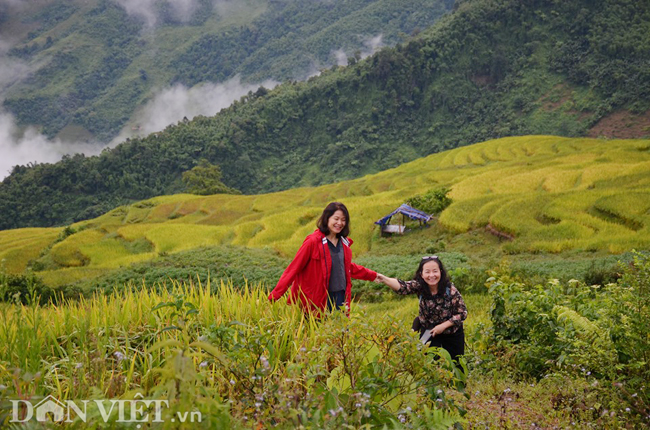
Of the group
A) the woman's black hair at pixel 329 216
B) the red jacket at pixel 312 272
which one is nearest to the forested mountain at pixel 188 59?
the woman's black hair at pixel 329 216

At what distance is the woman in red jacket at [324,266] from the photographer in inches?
178

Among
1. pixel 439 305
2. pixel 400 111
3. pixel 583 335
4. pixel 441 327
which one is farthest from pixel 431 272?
pixel 400 111

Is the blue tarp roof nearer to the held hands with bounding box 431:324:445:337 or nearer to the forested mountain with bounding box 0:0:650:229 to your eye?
the held hands with bounding box 431:324:445:337

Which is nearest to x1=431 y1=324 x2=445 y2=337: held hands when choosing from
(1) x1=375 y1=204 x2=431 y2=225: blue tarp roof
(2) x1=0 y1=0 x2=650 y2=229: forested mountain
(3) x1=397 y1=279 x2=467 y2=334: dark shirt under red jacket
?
(3) x1=397 y1=279 x2=467 y2=334: dark shirt under red jacket

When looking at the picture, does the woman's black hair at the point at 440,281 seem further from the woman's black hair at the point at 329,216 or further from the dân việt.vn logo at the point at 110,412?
the dân việt.vn logo at the point at 110,412

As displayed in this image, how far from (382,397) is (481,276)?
7460mm

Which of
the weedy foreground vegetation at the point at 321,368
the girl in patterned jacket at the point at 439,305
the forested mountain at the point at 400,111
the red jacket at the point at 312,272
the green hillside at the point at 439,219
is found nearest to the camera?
the weedy foreground vegetation at the point at 321,368

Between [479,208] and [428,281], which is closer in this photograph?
[428,281]

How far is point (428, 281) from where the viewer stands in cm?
432

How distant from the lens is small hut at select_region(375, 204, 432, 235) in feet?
56.6

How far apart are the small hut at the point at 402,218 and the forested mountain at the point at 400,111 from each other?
50.0 m

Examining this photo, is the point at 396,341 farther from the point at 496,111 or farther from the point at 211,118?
the point at 211,118

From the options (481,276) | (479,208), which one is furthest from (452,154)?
(481,276)

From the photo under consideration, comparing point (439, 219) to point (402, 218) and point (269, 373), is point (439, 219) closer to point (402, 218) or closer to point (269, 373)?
point (402, 218)
